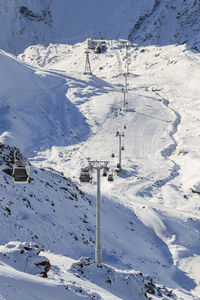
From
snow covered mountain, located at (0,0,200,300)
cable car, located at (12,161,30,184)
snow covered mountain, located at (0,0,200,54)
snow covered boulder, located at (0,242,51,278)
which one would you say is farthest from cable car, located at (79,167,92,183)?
snow covered mountain, located at (0,0,200,54)

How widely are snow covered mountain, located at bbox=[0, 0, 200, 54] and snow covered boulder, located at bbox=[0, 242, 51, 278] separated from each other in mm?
106658

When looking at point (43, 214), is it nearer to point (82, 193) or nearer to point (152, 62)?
point (82, 193)

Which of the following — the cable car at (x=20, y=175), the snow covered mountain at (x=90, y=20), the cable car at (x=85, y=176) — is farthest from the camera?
the snow covered mountain at (x=90, y=20)

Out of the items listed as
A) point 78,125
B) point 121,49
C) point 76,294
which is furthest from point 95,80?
point 76,294

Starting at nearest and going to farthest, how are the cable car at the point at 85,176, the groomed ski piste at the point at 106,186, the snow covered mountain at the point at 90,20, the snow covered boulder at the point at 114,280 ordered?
the snow covered boulder at the point at 114,280 → the groomed ski piste at the point at 106,186 → the cable car at the point at 85,176 → the snow covered mountain at the point at 90,20

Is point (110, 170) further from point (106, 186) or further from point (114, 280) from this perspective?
point (114, 280)

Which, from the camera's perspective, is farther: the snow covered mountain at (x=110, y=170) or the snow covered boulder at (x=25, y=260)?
the snow covered mountain at (x=110, y=170)

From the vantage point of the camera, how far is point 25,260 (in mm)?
14438

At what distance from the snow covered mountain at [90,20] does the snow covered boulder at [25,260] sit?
107 meters

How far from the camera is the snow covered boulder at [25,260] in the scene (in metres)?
14.1

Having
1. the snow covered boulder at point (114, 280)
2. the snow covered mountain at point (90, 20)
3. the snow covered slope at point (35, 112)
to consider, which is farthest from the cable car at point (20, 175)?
the snow covered mountain at point (90, 20)

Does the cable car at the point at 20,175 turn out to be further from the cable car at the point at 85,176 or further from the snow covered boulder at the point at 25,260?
the snow covered boulder at the point at 25,260

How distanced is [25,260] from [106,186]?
90.4 ft

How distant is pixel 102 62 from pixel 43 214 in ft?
309
